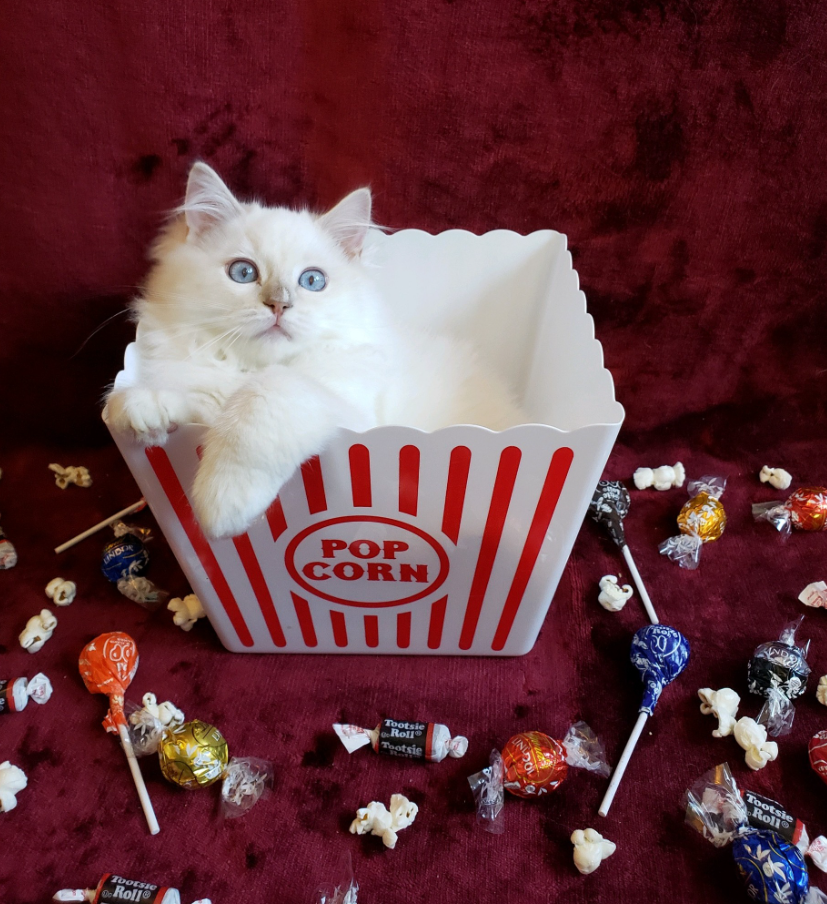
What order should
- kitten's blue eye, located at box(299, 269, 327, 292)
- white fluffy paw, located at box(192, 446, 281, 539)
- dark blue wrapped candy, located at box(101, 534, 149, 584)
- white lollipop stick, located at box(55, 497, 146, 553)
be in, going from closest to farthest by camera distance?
white fluffy paw, located at box(192, 446, 281, 539) < kitten's blue eye, located at box(299, 269, 327, 292) < dark blue wrapped candy, located at box(101, 534, 149, 584) < white lollipop stick, located at box(55, 497, 146, 553)

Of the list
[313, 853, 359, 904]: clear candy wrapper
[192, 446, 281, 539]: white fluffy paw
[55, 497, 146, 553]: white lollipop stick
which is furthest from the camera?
[55, 497, 146, 553]: white lollipop stick

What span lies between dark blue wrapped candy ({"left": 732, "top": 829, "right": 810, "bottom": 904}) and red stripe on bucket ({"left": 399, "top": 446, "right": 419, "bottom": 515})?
0.60 m

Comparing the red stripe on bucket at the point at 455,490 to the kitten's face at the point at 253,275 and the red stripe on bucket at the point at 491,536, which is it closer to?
the red stripe on bucket at the point at 491,536

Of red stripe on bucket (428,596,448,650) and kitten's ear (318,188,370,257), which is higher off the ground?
kitten's ear (318,188,370,257)

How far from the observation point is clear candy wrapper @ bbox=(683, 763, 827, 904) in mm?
748

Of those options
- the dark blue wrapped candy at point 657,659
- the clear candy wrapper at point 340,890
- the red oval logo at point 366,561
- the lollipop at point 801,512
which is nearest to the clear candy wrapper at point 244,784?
the clear candy wrapper at point 340,890

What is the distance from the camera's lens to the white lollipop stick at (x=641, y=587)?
3.69 feet

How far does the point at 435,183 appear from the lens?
120cm

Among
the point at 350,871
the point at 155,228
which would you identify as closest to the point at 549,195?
the point at 155,228

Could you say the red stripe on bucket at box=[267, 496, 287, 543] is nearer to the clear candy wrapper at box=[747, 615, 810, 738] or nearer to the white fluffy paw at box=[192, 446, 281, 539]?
the white fluffy paw at box=[192, 446, 281, 539]

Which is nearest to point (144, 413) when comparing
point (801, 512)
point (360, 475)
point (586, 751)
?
point (360, 475)

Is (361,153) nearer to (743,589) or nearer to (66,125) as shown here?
(66,125)

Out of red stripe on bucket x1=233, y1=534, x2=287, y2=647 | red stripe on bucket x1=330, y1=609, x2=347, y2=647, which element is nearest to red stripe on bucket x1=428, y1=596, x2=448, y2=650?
red stripe on bucket x1=330, y1=609, x2=347, y2=647

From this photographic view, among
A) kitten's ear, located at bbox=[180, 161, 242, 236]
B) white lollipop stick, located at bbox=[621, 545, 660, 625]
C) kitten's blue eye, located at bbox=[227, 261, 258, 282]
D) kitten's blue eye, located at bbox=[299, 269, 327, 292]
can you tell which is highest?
kitten's ear, located at bbox=[180, 161, 242, 236]
